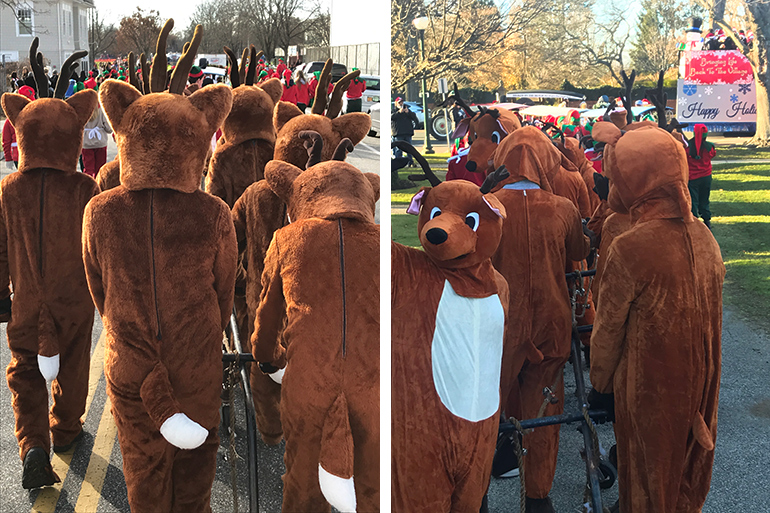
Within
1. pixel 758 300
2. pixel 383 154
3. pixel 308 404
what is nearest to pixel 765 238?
pixel 758 300

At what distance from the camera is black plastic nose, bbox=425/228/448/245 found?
5.67ft

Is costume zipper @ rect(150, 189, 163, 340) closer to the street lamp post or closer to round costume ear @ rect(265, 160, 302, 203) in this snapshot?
round costume ear @ rect(265, 160, 302, 203)

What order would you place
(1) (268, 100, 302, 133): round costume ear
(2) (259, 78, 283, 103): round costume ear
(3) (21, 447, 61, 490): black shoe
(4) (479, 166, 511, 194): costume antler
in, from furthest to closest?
1. (2) (259, 78, 283, 103): round costume ear
2. (1) (268, 100, 302, 133): round costume ear
3. (3) (21, 447, 61, 490): black shoe
4. (4) (479, 166, 511, 194): costume antler

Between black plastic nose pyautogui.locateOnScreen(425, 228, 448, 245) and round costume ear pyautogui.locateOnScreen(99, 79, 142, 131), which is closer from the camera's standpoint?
black plastic nose pyautogui.locateOnScreen(425, 228, 448, 245)

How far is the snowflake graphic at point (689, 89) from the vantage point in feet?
6.29

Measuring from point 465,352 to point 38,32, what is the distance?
7.84ft

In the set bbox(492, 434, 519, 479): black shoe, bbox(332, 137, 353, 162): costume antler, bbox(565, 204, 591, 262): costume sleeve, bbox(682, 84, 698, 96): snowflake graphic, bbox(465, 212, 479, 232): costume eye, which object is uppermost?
bbox(682, 84, 698, 96): snowflake graphic

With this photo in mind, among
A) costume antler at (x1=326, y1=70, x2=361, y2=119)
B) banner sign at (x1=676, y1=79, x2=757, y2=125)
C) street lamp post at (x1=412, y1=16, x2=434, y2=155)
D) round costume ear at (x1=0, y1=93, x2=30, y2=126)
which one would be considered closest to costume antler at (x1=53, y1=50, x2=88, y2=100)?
round costume ear at (x1=0, y1=93, x2=30, y2=126)

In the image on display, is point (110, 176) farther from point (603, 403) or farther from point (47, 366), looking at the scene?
point (603, 403)

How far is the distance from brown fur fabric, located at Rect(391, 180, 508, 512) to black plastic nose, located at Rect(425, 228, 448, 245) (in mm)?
38

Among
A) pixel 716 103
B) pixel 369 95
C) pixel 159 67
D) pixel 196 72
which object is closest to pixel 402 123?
pixel 159 67

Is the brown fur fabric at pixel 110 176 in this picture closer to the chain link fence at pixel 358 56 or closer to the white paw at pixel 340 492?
the chain link fence at pixel 358 56

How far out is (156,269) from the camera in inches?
78.0

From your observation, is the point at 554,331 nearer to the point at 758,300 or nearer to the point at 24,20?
the point at 758,300
